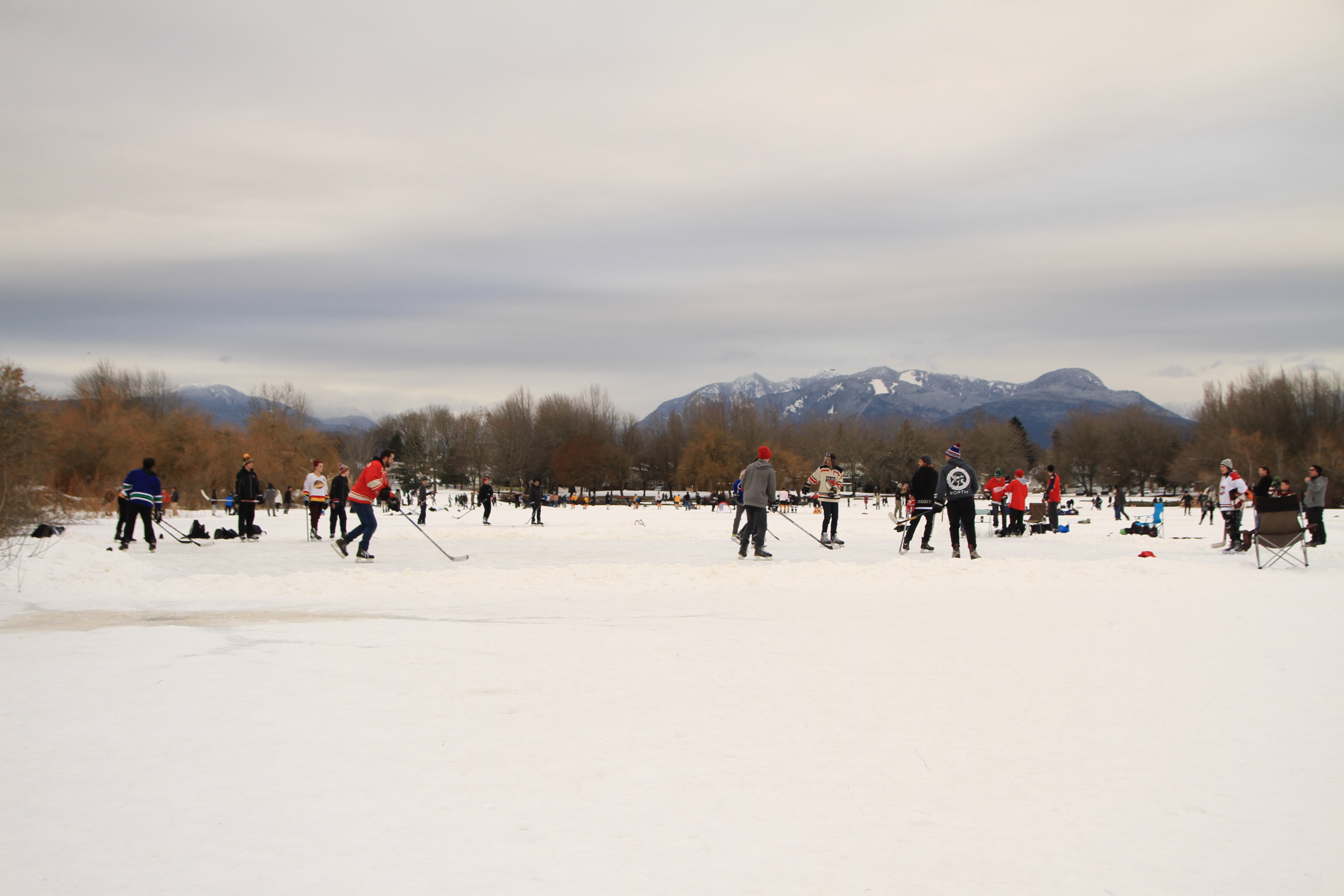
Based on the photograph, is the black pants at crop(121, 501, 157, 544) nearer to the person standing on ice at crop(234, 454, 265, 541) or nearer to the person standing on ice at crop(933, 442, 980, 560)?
the person standing on ice at crop(234, 454, 265, 541)

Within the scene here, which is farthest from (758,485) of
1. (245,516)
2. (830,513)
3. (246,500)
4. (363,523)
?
(245,516)

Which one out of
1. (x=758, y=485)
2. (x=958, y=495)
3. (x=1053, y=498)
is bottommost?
(x=1053, y=498)

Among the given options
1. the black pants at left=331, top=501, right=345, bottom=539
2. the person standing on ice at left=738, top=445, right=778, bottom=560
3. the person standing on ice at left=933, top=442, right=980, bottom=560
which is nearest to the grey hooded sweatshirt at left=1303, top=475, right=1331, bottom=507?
the person standing on ice at left=933, top=442, right=980, bottom=560

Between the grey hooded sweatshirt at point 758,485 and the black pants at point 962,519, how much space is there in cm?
308

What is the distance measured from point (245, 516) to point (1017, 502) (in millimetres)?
18917

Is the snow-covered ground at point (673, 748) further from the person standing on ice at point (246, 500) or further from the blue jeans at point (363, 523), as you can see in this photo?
the person standing on ice at point (246, 500)

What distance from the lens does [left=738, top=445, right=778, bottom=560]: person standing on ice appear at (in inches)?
583

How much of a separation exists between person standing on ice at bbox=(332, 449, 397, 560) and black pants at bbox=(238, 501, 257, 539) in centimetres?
645

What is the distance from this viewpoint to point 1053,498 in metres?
24.3

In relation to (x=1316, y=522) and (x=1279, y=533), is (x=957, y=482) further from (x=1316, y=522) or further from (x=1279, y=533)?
(x=1316, y=522)

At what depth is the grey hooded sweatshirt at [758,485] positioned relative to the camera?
1479 centimetres

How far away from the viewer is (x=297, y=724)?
4996 millimetres

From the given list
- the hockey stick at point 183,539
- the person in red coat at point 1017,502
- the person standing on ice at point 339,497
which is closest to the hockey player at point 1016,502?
the person in red coat at point 1017,502

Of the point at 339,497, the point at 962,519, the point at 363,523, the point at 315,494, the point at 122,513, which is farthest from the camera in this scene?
the point at 315,494
